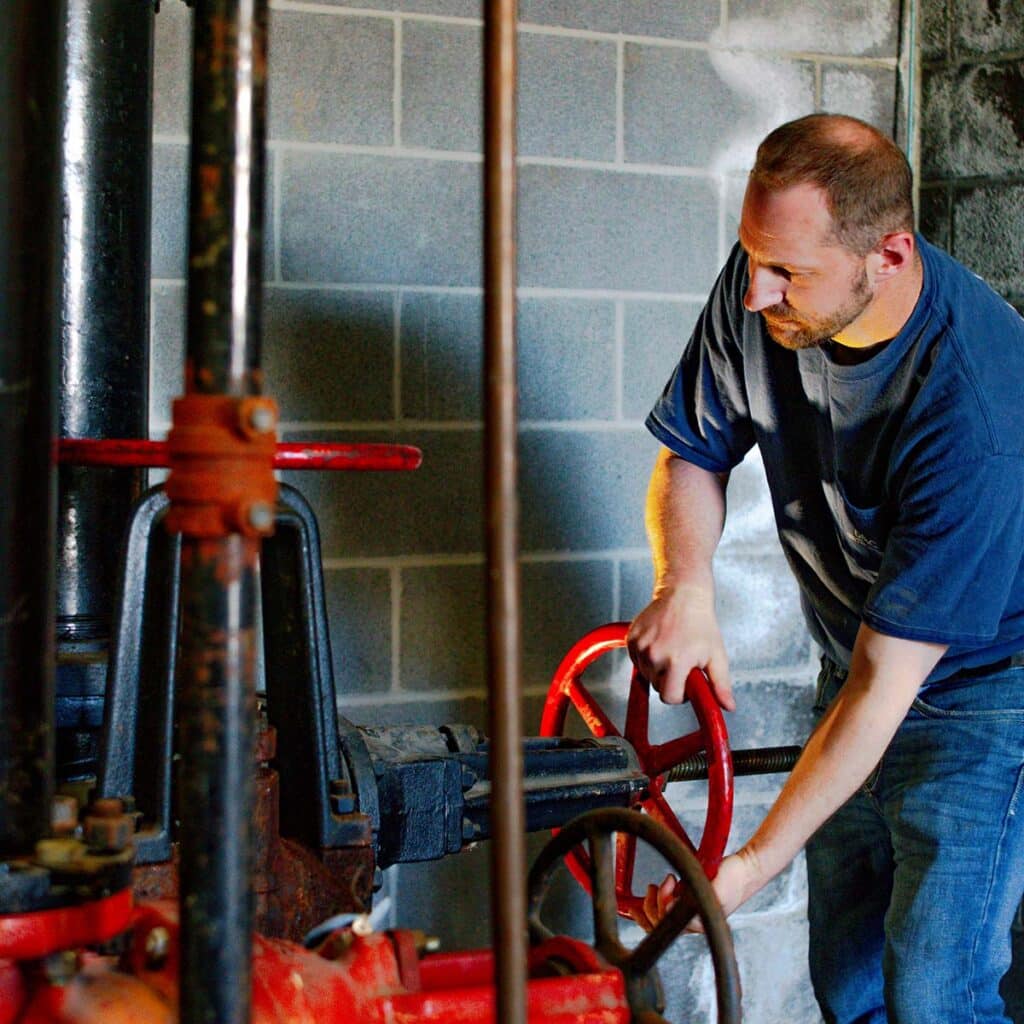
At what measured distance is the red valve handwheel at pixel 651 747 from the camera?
5.12 ft

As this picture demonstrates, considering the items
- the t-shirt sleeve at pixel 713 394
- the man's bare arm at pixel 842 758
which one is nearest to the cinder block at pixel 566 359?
the t-shirt sleeve at pixel 713 394

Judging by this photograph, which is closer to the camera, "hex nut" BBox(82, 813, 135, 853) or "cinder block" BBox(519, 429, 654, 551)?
"hex nut" BBox(82, 813, 135, 853)

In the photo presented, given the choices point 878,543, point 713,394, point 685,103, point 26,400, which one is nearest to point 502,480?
point 26,400

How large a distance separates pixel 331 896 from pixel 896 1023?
88cm

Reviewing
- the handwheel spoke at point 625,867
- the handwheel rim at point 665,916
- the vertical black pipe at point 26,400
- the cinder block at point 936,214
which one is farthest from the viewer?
the cinder block at point 936,214

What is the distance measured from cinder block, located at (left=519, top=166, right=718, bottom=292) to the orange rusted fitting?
1647 mm

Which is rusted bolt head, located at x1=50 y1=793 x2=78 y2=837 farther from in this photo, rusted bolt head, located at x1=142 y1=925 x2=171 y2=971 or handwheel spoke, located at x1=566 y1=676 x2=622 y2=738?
handwheel spoke, located at x1=566 y1=676 x2=622 y2=738

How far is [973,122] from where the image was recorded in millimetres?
2432

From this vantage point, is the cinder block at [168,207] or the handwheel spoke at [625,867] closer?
the handwheel spoke at [625,867]

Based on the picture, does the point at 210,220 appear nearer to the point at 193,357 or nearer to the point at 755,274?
the point at 193,357

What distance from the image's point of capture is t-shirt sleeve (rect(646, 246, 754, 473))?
189cm

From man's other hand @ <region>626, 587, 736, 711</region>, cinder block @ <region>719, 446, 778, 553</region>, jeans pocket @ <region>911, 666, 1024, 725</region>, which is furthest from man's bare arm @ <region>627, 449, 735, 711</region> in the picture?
cinder block @ <region>719, 446, 778, 553</region>

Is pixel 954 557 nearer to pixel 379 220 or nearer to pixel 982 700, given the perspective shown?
pixel 982 700

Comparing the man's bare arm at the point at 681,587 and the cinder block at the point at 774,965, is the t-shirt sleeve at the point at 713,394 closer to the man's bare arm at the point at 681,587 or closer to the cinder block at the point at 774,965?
the man's bare arm at the point at 681,587
